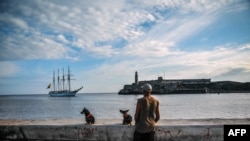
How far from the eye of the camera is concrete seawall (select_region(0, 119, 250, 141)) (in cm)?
742

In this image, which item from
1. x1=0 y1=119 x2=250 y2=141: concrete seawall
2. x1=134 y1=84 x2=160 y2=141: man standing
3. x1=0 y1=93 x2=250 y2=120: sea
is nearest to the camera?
x1=134 y1=84 x2=160 y2=141: man standing

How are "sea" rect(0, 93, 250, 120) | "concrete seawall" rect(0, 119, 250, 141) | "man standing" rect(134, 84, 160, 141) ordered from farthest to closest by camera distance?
"sea" rect(0, 93, 250, 120) < "concrete seawall" rect(0, 119, 250, 141) < "man standing" rect(134, 84, 160, 141)

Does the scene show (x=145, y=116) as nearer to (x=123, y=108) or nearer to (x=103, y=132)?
(x=103, y=132)


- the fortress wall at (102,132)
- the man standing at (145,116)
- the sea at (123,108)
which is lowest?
the sea at (123,108)

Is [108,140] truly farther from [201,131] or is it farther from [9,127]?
[9,127]

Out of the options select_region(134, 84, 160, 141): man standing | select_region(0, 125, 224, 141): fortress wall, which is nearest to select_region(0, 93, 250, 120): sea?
select_region(0, 125, 224, 141): fortress wall

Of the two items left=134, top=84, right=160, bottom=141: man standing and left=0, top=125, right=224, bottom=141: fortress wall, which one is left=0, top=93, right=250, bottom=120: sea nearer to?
left=0, top=125, right=224, bottom=141: fortress wall

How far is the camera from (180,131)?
7441 mm

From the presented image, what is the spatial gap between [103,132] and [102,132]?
1.2 inches

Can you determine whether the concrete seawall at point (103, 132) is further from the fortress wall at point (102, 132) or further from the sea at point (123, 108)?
the sea at point (123, 108)

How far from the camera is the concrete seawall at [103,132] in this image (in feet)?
24.3

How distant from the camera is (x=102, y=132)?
7707 millimetres

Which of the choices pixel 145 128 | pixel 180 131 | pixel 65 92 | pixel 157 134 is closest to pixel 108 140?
pixel 157 134

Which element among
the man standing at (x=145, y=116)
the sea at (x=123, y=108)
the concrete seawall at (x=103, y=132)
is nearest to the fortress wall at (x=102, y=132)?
the concrete seawall at (x=103, y=132)
